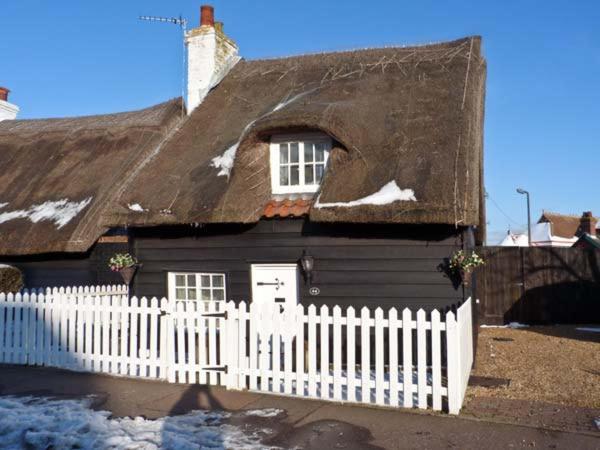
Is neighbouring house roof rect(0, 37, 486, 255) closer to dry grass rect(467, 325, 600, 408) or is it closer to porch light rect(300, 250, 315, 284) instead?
porch light rect(300, 250, 315, 284)

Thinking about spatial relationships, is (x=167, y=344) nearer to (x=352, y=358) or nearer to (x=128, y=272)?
(x=352, y=358)

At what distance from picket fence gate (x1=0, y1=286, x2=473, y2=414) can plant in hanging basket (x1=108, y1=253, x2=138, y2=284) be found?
1.49 meters

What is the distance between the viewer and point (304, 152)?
10.0m

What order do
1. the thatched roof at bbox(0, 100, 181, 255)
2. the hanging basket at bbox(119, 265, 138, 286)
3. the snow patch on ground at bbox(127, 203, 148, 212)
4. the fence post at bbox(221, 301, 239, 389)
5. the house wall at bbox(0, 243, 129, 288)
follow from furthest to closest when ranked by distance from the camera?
the house wall at bbox(0, 243, 129, 288)
the thatched roof at bbox(0, 100, 181, 255)
the hanging basket at bbox(119, 265, 138, 286)
the snow patch on ground at bbox(127, 203, 148, 212)
the fence post at bbox(221, 301, 239, 389)

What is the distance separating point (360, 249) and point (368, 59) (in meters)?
5.48

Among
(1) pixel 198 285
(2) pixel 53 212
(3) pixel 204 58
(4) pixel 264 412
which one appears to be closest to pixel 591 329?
(1) pixel 198 285

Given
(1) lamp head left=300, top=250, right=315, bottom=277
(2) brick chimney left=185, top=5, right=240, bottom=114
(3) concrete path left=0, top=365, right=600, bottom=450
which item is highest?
(2) brick chimney left=185, top=5, right=240, bottom=114

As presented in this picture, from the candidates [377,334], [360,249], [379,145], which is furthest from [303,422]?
[379,145]

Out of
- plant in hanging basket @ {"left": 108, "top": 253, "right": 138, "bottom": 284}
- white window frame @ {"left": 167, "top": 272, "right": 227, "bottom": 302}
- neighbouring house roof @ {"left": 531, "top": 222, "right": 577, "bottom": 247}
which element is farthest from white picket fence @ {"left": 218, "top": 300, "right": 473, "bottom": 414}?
neighbouring house roof @ {"left": 531, "top": 222, "right": 577, "bottom": 247}

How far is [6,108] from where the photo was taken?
2083cm

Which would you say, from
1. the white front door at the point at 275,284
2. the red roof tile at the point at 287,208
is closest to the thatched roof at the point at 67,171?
the white front door at the point at 275,284

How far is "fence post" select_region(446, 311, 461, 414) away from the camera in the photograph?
245 inches

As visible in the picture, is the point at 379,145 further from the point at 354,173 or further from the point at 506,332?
the point at 506,332

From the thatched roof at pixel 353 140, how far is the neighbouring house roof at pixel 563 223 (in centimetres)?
3075
